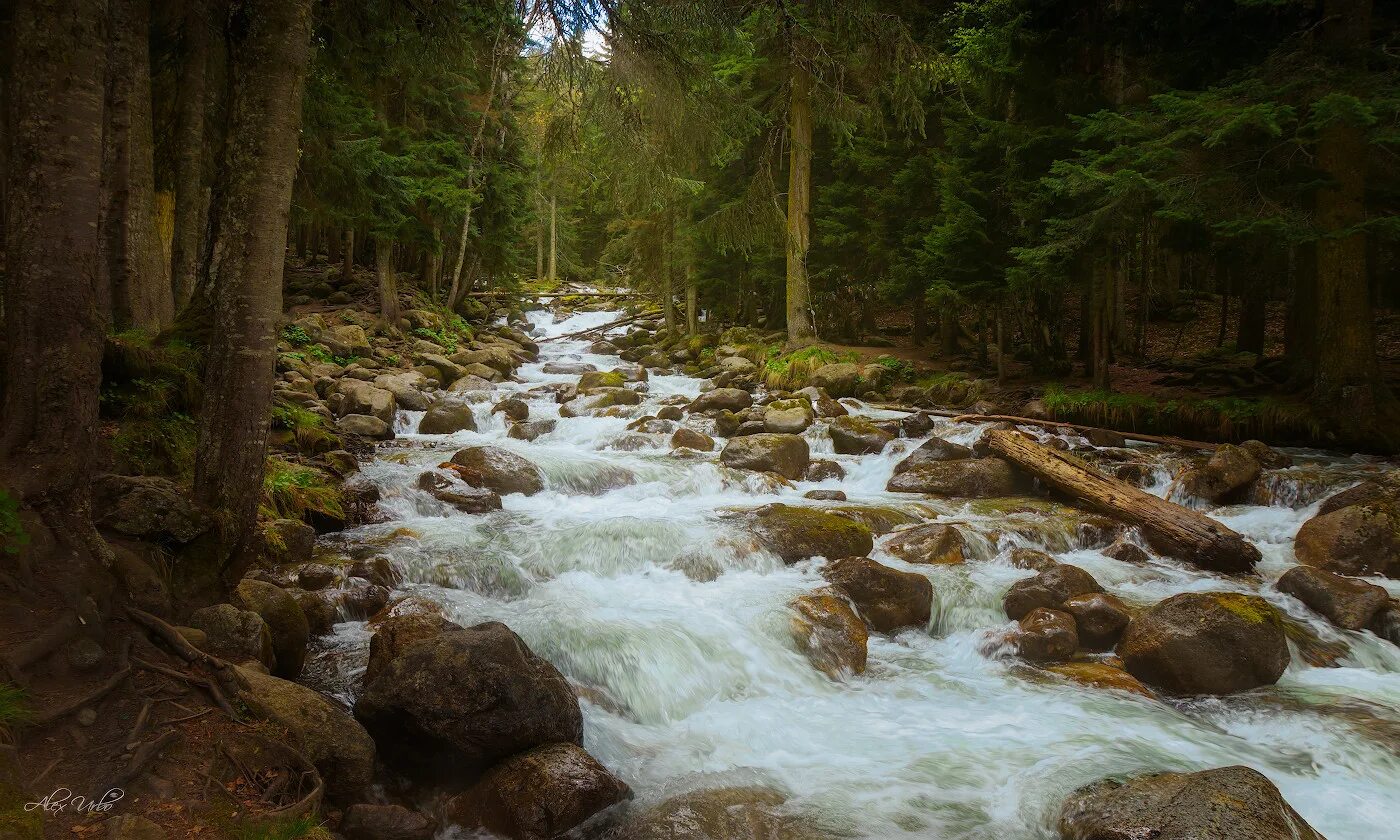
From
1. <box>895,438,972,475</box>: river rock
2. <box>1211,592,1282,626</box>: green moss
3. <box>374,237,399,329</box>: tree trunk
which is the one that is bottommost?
<box>1211,592,1282,626</box>: green moss

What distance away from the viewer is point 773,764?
4.84 m

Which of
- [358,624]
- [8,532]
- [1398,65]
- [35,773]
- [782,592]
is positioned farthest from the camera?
[1398,65]

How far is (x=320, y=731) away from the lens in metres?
3.69

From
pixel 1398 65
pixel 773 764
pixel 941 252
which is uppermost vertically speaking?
pixel 1398 65

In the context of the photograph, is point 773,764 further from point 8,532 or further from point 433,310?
point 433,310

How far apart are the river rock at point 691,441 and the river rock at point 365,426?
510 centimetres

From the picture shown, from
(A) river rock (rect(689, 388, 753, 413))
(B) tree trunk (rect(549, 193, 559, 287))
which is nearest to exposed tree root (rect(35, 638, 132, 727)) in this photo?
(A) river rock (rect(689, 388, 753, 413))

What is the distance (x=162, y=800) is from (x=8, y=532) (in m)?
1.41

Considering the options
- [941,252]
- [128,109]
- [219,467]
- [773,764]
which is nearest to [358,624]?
[219,467]

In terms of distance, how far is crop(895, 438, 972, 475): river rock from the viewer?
1171cm

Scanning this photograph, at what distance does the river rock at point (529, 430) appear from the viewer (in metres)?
14.3

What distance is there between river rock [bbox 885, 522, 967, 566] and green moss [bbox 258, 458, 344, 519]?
256 inches

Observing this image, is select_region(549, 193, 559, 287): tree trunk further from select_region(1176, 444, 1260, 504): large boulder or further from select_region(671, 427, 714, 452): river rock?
select_region(1176, 444, 1260, 504): large boulder

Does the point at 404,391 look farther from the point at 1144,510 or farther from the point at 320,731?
the point at 1144,510
